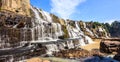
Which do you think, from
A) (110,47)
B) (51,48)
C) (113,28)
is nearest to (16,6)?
(51,48)

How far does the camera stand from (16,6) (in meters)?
45.0

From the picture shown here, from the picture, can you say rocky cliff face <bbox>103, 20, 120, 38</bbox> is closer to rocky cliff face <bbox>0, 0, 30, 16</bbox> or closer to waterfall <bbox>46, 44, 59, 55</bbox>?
rocky cliff face <bbox>0, 0, 30, 16</bbox>

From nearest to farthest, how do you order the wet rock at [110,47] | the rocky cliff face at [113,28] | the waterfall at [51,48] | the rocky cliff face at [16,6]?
the wet rock at [110,47] < the waterfall at [51,48] < the rocky cliff face at [16,6] < the rocky cliff face at [113,28]

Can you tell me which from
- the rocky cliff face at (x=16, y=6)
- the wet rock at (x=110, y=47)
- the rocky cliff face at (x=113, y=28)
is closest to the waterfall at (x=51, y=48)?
the wet rock at (x=110, y=47)

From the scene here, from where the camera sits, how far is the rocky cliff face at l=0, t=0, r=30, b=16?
135 ft

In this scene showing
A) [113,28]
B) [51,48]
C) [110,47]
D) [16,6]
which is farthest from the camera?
[113,28]

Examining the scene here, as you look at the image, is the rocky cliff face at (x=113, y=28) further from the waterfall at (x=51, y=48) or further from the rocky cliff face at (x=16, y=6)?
the waterfall at (x=51, y=48)

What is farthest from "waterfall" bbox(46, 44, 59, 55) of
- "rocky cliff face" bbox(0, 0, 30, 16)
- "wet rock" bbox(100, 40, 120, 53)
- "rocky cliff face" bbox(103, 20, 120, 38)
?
"rocky cliff face" bbox(103, 20, 120, 38)

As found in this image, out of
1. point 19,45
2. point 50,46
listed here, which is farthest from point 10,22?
point 50,46

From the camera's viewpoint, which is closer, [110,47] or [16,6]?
[110,47]

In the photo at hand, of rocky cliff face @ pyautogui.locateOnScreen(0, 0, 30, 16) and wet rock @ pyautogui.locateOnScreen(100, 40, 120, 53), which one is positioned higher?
rocky cliff face @ pyautogui.locateOnScreen(0, 0, 30, 16)

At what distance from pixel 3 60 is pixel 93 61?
405 inches

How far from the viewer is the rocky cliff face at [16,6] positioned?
41.0 meters

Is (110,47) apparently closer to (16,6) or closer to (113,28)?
(16,6)
